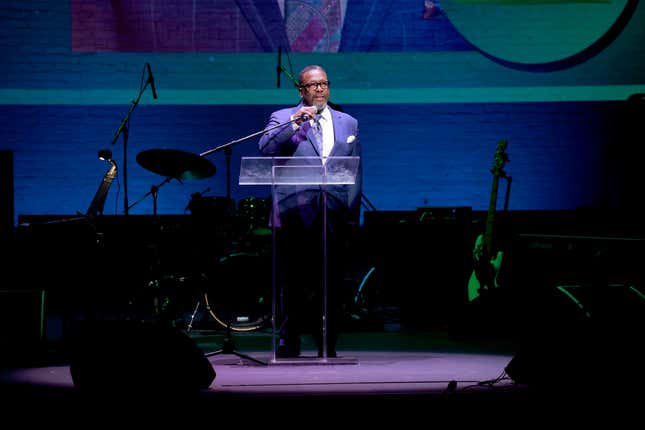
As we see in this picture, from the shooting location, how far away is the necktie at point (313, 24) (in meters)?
7.66

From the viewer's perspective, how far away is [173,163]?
496cm

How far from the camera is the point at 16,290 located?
5297mm

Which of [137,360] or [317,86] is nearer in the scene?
[137,360]

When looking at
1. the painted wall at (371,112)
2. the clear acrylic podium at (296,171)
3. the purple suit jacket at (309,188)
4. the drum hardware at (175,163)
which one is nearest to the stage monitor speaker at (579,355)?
the clear acrylic podium at (296,171)

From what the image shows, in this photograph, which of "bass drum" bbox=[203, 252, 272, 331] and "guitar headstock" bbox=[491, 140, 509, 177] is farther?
"guitar headstock" bbox=[491, 140, 509, 177]

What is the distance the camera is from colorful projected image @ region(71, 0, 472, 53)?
7703mm

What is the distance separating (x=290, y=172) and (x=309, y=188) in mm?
281

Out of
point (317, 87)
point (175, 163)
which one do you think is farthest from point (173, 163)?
point (317, 87)

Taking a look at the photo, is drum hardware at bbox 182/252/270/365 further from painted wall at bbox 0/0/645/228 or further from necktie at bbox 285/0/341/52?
necktie at bbox 285/0/341/52

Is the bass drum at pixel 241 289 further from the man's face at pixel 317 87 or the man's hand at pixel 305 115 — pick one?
the man's hand at pixel 305 115

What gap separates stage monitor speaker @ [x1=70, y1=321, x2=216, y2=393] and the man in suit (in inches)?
53.8

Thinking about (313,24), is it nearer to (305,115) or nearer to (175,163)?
(175,163)

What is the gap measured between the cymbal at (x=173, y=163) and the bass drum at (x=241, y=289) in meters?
1.86

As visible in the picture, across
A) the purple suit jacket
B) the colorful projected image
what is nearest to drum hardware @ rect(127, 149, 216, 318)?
the purple suit jacket
